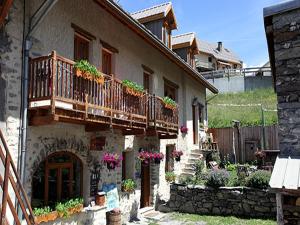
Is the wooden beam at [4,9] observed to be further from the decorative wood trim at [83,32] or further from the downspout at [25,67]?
the decorative wood trim at [83,32]

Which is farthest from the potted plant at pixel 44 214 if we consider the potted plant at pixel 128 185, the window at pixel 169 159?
the window at pixel 169 159

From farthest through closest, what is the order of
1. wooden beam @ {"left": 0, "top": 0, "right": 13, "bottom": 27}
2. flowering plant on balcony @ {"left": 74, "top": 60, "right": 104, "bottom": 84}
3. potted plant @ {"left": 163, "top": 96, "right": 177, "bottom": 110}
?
potted plant @ {"left": 163, "top": 96, "right": 177, "bottom": 110} → flowering plant on balcony @ {"left": 74, "top": 60, "right": 104, "bottom": 84} → wooden beam @ {"left": 0, "top": 0, "right": 13, "bottom": 27}

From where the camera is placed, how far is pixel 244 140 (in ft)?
69.4

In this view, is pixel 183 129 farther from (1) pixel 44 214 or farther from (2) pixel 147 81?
(1) pixel 44 214

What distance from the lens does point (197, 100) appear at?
19891 millimetres

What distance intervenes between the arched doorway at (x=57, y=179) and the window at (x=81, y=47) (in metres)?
2.82

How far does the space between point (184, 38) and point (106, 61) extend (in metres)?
9.52

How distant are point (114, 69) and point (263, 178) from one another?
22.5 feet

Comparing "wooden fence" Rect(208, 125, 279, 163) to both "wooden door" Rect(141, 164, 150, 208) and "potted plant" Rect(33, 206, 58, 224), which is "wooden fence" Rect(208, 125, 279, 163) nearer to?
"wooden door" Rect(141, 164, 150, 208)

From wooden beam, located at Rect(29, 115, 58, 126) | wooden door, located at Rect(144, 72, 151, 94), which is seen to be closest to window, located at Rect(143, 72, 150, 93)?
wooden door, located at Rect(144, 72, 151, 94)

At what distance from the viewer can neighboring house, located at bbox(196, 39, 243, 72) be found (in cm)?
4800

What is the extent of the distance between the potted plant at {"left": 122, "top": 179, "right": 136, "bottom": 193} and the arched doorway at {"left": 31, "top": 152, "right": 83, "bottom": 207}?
2312 mm

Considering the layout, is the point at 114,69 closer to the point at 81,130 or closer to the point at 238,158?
the point at 81,130

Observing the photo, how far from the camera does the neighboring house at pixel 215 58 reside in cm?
4800
